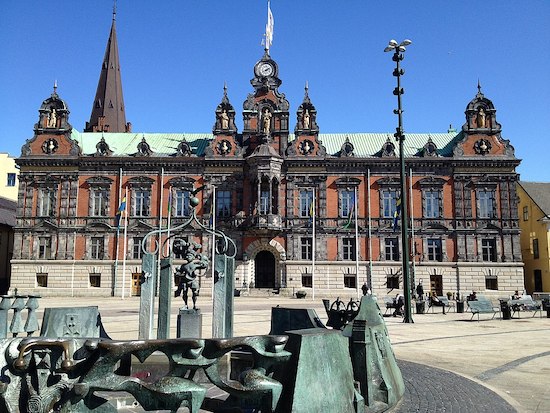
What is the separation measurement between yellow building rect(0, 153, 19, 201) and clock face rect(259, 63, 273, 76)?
1206 inches

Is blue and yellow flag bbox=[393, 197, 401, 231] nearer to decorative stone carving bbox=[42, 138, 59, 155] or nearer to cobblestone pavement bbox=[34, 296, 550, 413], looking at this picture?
cobblestone pavement bbox=[34, 296, 550, 413]

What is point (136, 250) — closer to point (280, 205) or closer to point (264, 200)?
point (264, 200)

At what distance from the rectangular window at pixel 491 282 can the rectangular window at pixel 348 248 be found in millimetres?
11010

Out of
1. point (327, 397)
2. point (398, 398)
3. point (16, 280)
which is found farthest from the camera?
point (16, 280)

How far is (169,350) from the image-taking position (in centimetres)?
386

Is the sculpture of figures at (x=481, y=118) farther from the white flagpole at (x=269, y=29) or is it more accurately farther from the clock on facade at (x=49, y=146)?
the clock on facade at (x=49, y=146)

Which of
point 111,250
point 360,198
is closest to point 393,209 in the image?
point 360,198

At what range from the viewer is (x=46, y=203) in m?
40.2

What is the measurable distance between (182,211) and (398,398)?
35402 mm

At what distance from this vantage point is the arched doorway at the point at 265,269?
3966 centimetres

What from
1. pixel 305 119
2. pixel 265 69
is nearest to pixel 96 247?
pixel 305 119

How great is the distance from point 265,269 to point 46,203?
19.8 m

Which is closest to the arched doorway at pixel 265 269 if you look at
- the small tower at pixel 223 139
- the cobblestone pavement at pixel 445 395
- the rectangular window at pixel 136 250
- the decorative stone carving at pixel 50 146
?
the small tower at pixel 223 139

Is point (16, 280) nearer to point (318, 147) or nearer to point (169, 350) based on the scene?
point (318, 147)
